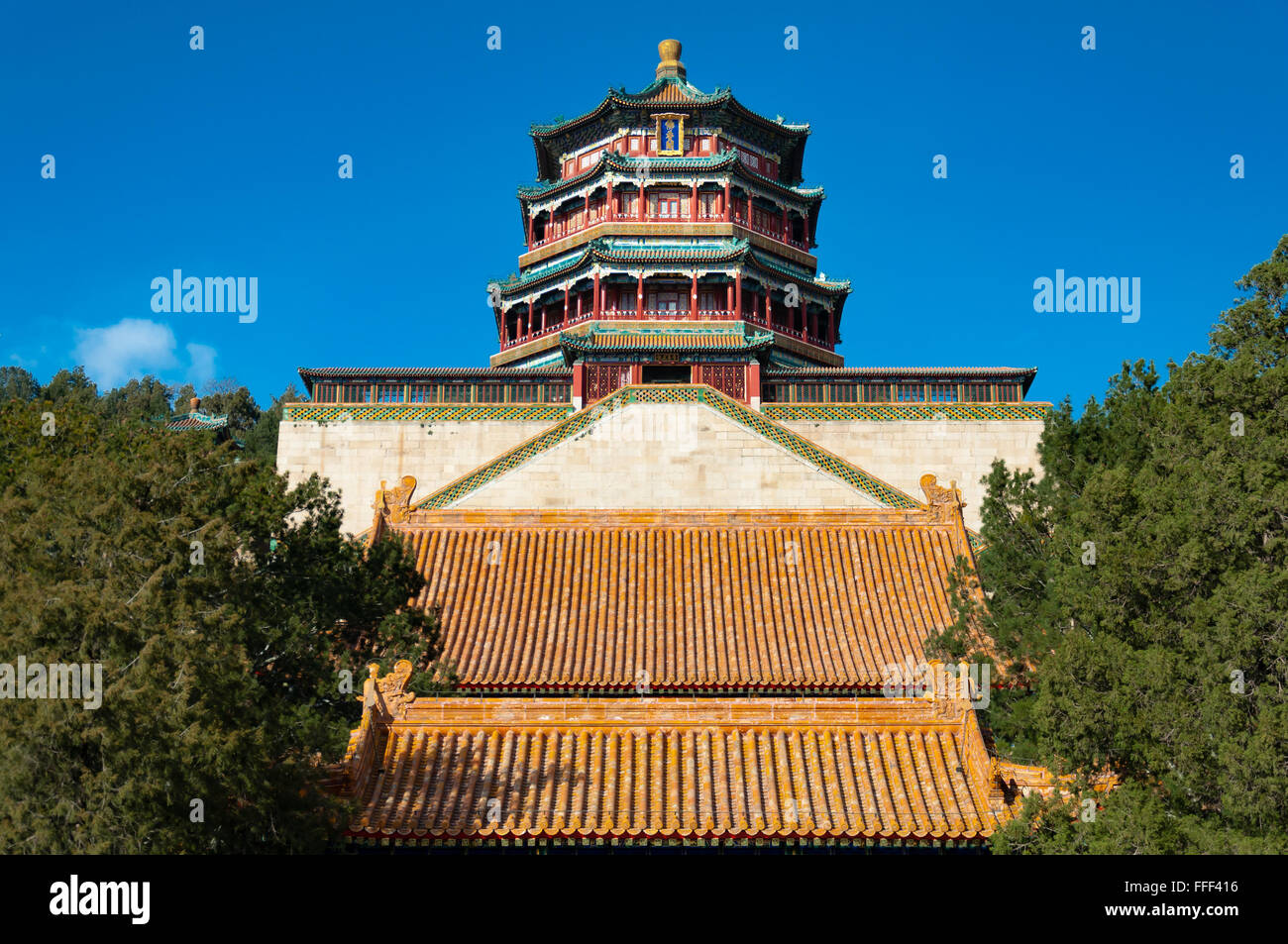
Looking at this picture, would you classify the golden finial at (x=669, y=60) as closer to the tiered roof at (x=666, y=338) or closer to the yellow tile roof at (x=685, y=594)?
the tiered roof at (x=666, y=338)

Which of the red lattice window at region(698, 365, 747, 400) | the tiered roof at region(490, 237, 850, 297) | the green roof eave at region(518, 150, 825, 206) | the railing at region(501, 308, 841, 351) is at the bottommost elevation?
the red lattice window at region(698, 365, 747, 400)

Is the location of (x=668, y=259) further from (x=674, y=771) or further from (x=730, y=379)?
(x=674, y=771)

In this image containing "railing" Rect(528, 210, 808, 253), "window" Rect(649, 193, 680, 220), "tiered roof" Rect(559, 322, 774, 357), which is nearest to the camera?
"tiered roof" Rect(559, 322, 774, 357)

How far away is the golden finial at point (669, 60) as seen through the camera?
4859 cm

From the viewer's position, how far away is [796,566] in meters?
27.7

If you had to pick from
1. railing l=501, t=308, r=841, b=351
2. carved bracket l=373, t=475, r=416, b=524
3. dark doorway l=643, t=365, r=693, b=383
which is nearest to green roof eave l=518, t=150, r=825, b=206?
railing l=501, t=308, r=841, b=351

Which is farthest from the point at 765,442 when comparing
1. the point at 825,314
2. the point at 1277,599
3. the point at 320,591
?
the point at 1277,599

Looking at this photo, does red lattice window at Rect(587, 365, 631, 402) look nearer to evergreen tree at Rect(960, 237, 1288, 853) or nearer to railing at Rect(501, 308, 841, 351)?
railing at Rect(501, 308, 841, 351)

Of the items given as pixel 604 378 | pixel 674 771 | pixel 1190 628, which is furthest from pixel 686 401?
pixel 1190 628

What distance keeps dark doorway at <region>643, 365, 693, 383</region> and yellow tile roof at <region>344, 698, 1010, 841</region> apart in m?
24.3

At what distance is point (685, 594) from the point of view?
26781mm

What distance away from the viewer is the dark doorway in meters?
41.2

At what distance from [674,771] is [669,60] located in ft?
122
